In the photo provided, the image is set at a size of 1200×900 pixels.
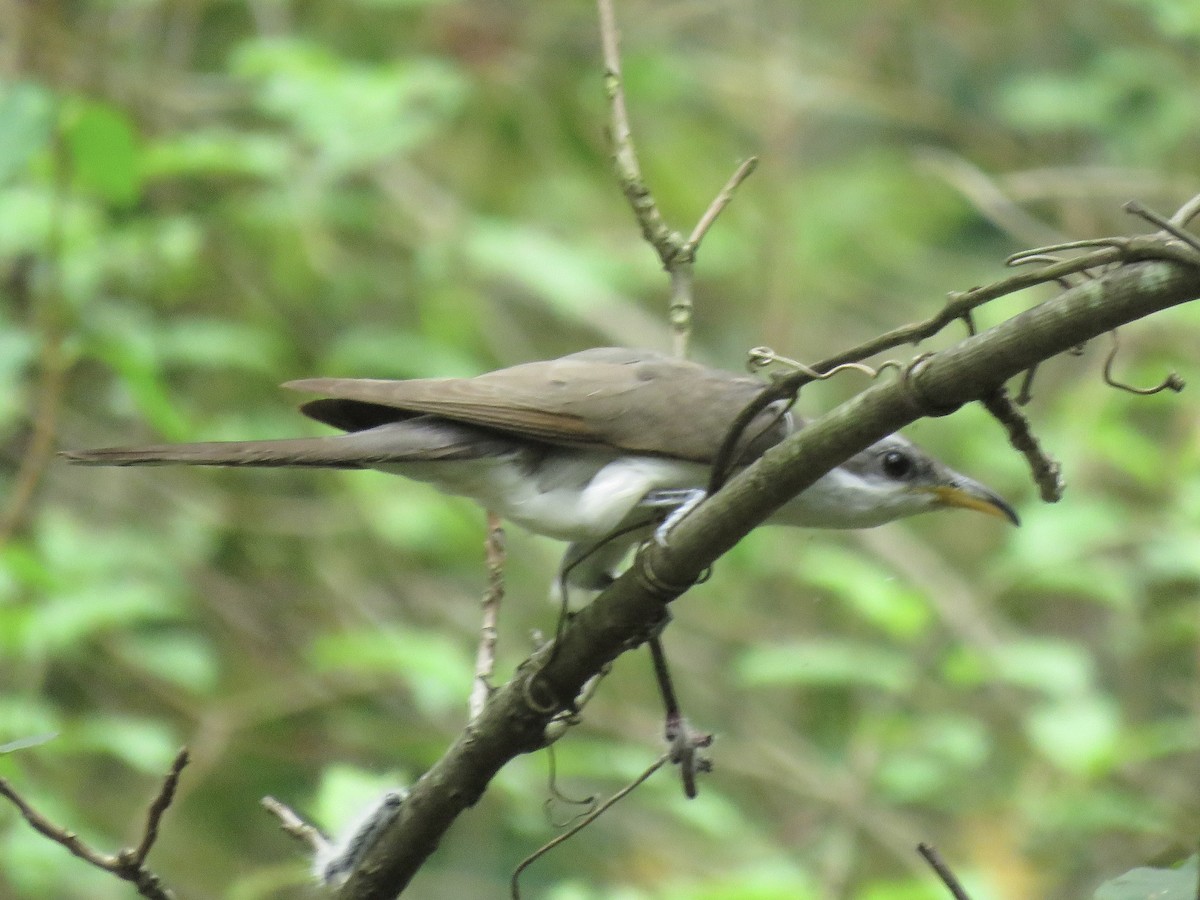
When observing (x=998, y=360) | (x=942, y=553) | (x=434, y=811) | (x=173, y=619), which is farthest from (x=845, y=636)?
(x=998, y=360)

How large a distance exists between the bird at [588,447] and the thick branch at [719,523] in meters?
0.57

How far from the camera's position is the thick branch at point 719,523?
152 cm

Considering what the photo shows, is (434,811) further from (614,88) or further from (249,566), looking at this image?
(249,566)

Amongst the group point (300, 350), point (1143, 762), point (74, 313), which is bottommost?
point (1143, 762)

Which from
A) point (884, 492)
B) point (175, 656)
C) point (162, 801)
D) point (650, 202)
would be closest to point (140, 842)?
point (162, 801)

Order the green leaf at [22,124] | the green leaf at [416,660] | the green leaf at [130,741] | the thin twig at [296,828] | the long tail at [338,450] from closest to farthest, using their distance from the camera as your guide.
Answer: the long tail at [338,450] → the thin twig at [296,828] → the green leaf at [22,124] → the green leaf at [130,741] → the green leaf at [416,660]

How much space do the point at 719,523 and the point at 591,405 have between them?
1.02m

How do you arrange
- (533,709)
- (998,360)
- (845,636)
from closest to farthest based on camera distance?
(998,360) → (533,709) → (845,636)

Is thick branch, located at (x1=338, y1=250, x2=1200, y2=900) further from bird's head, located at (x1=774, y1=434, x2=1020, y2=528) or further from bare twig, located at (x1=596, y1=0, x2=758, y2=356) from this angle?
bare twig, located at (x1=596, y1=0, x2=758, y2=356)

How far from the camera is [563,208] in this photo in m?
7.45

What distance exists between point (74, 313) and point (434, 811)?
2584mm

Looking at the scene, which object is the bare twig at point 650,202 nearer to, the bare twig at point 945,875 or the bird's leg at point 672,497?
the bird's leg at point 672,497

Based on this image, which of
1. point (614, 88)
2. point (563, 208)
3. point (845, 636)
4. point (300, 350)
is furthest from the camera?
point (563, 208)

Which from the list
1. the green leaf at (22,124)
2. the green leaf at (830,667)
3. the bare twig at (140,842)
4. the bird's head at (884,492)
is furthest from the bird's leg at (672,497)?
the green leaf at (830,667)
